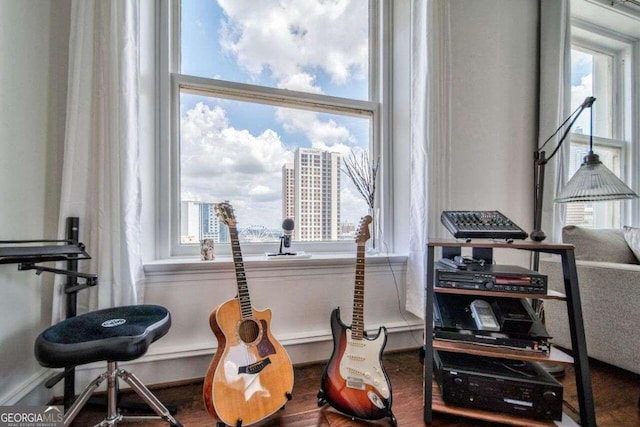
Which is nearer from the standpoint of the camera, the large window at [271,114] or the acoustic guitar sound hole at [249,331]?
the acoustic guitar sound hole at [249,331]

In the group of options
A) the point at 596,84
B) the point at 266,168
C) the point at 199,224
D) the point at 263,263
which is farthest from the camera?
the point at 596,84

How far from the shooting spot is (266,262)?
150 centimetres

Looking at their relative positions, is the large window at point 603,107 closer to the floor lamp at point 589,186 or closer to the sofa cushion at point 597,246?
the sofa cushion at point 597,246

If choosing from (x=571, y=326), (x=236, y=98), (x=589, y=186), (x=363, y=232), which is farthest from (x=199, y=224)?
(x=589, y=186)

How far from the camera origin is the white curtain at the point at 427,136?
5.31 ft

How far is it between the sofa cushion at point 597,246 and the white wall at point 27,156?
288cm

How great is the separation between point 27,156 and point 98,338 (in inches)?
34.2

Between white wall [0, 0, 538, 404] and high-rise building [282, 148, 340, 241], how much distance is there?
0.28 meters

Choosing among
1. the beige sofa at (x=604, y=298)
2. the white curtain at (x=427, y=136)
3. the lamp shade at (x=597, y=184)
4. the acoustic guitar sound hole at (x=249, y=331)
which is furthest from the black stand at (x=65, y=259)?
the beige sofa at (x=604, y=298)

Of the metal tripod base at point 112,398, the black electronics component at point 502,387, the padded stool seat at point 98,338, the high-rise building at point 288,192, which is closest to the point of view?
the padded stool seat at point 98,338

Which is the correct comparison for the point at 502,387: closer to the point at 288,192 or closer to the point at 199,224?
the point at 288,192

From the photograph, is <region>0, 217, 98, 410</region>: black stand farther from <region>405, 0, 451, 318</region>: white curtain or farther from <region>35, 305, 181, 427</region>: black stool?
<region>405, 0, 451, 318</region>: white curtain

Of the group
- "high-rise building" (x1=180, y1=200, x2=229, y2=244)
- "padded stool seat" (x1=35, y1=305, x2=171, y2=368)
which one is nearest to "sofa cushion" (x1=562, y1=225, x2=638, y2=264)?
"high-rise building" (x1=180, y1=200, x2=229, y2=244)

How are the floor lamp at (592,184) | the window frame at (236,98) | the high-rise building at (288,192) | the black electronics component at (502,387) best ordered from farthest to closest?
the high-rise building at (288,192) → the window frame at (236,98) → the floor lamp at (592,184) → the black electronics component at (502,387)
